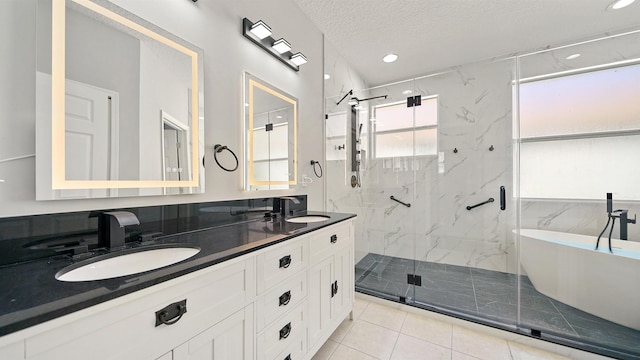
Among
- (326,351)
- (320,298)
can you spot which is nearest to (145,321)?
(320,298)

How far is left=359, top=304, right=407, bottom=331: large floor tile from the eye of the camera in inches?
76.9

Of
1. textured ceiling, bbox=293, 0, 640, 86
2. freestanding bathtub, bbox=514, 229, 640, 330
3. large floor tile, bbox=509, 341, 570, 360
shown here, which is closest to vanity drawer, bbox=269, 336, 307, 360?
large floor tile, bbox=509, 341, 570, 360

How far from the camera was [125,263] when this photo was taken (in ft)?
3.02

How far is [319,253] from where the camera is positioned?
4.89 ft

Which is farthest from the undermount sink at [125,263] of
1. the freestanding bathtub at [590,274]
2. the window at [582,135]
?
the window at [582,135]

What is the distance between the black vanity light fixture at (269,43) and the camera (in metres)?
1.63

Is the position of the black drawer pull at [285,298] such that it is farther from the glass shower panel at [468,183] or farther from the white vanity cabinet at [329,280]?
the glass shower panel at [468,183]

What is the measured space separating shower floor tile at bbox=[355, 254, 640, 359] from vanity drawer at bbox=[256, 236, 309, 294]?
1495mm

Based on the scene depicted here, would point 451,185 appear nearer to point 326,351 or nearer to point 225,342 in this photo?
point 326,351

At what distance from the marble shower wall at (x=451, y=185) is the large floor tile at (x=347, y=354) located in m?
1.37

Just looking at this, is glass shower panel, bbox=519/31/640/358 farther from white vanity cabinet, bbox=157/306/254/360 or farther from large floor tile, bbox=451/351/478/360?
white vanity cabinet, bbox=157/306/254/360

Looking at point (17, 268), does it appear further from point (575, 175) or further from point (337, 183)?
point (575, 175)

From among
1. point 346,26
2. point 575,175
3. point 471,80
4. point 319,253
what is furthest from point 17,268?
point 575,175

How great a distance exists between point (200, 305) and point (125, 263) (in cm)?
40
